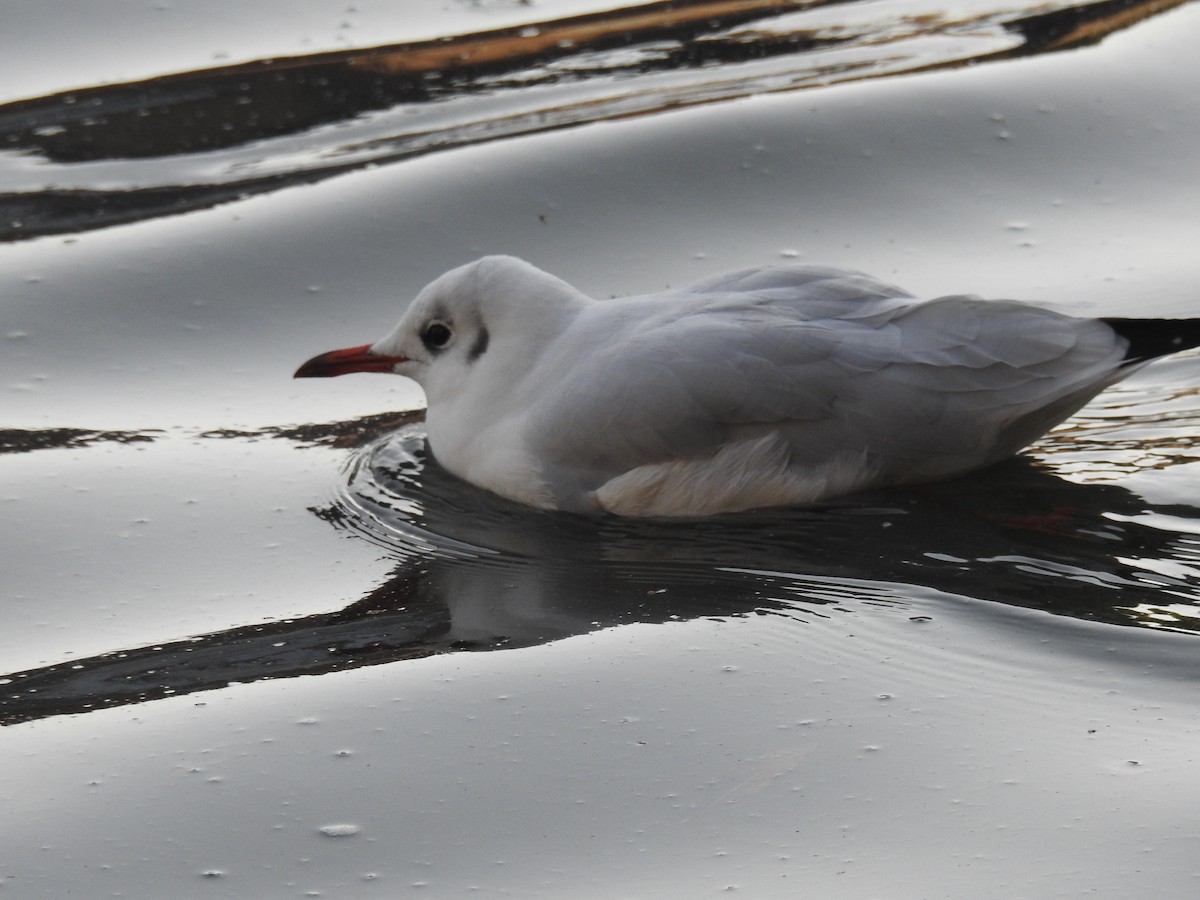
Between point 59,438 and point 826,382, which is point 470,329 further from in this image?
point 59,438

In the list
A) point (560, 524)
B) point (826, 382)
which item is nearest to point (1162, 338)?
point (826, 382)

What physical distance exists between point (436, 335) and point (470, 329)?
0.41ft

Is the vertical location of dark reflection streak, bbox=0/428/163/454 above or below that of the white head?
below

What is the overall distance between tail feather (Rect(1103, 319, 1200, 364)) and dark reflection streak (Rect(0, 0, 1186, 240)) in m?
3.63

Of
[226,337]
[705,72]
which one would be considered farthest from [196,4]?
[226,337]

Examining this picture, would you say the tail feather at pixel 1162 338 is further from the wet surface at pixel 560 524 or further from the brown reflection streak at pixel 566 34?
the brown reflection streak at pixel 566 34

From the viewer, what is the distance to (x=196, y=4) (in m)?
9.77

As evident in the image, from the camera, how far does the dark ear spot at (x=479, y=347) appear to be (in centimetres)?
564

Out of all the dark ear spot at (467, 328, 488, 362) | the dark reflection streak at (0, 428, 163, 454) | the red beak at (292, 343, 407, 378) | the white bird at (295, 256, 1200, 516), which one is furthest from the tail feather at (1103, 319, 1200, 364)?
the dark reflection streak at (0, 428, 163, 454)

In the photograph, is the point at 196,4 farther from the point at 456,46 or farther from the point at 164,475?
the point at 164,475

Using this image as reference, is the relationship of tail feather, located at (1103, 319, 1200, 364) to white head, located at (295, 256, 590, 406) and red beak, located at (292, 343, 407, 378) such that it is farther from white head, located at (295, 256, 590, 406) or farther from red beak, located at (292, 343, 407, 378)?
red beak, located at (292, 343, 407, 378)

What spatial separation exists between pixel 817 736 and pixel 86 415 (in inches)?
125

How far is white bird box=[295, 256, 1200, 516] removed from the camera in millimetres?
5086

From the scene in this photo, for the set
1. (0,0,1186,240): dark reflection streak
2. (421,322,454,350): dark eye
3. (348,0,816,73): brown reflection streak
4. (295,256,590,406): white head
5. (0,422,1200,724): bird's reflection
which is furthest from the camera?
(348,0,816,73): brown reflection streak
